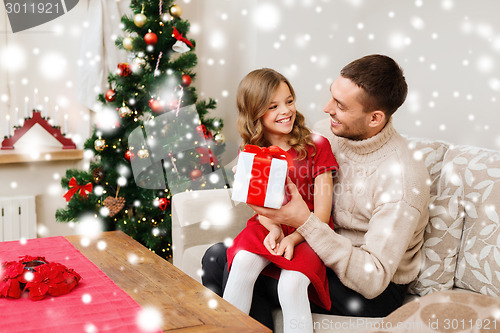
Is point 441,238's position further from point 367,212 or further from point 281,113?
point 281,113

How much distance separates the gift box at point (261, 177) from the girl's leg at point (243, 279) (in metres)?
0.17

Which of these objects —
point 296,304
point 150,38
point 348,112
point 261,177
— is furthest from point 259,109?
point 150,38

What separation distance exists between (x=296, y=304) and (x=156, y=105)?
1558 mm

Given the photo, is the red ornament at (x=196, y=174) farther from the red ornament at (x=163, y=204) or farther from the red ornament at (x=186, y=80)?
the red ornament at (x=186, y=80)

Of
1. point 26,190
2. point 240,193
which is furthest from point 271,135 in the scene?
point 26,190

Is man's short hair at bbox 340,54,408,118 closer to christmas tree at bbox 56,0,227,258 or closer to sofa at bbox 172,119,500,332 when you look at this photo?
sofa at bbox 172,119,500,332

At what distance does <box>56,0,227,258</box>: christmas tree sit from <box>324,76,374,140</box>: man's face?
103 cm

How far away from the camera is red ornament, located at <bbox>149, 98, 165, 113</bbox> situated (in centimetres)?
268

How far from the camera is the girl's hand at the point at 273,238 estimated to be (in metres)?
1.55

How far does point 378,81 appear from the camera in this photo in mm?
1552

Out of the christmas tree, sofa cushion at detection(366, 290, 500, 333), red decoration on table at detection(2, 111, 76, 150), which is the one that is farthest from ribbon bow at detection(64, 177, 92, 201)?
sofa cushion at detection(366, 290, 500, 333)

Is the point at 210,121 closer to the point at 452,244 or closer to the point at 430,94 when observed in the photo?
the point at 430,94

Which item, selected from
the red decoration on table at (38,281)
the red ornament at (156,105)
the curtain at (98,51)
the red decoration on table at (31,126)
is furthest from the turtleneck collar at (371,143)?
the red decoration on table at (31,126)

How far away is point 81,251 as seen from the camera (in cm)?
165
